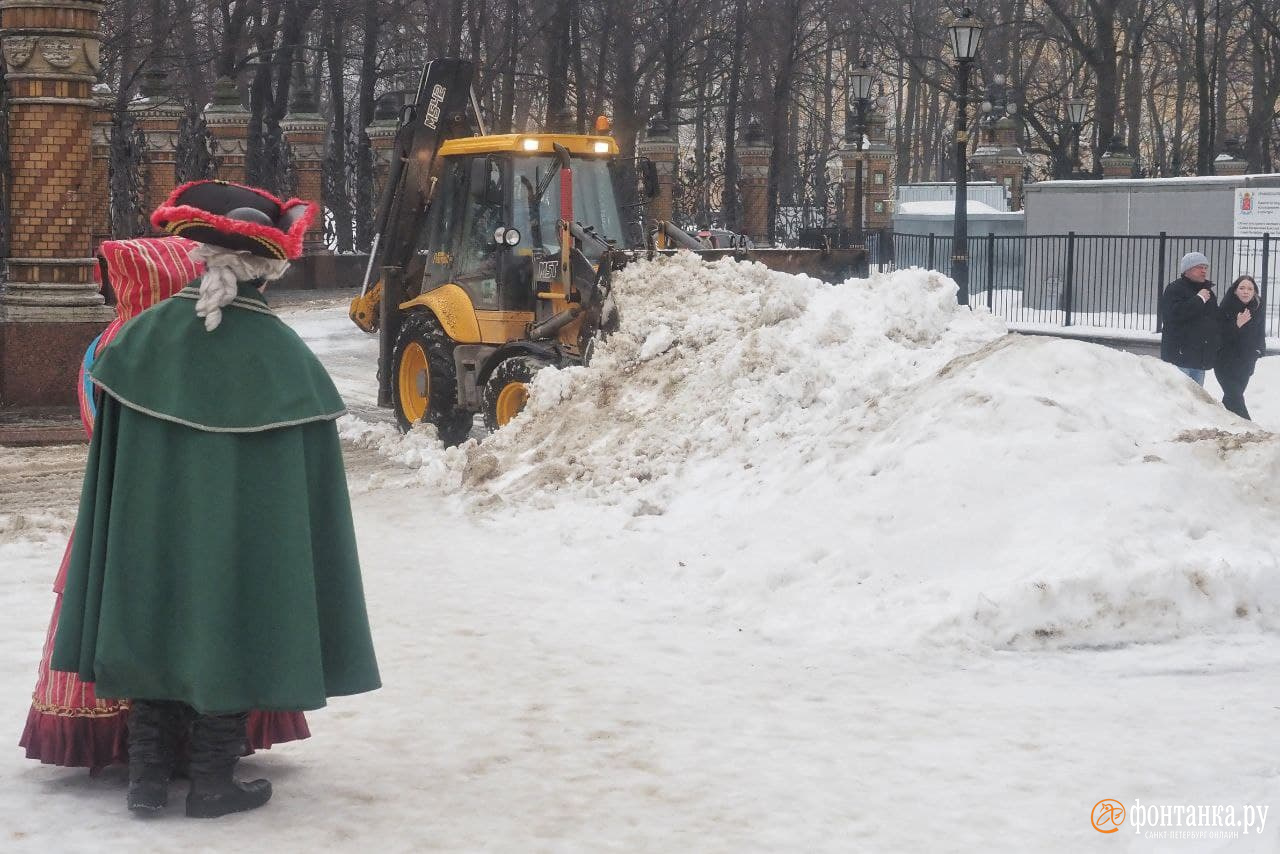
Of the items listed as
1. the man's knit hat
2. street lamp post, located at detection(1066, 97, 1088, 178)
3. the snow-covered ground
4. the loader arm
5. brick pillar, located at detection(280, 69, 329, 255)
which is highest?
street lamp post, located at detection(1066, 97, 1088, 178)

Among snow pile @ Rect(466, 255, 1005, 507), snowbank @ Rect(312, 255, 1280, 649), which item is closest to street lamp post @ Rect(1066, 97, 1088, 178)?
snow pile @ Rect(466, 255, 1005, 507)

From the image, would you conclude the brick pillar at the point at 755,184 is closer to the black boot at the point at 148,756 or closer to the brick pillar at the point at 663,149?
the brick pillar at the point at 663,149

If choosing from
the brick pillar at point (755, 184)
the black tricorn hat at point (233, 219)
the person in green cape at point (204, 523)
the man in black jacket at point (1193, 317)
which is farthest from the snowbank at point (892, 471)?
the brick pillar at point (755, 184)

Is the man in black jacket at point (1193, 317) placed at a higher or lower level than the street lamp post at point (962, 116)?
lower

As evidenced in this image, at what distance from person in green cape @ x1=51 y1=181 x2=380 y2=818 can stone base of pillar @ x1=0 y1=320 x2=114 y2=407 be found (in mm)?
10070

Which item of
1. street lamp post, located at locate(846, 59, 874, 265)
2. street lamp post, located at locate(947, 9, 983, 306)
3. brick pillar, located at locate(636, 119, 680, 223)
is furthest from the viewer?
brick pillar, located at locate(636, 119, 680, 223)

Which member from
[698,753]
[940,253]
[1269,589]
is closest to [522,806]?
[698,753]

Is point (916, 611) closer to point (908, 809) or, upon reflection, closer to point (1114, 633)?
point (1114, 633)

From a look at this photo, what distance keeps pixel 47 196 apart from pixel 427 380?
3.92 meters

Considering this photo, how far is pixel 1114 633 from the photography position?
278 inches

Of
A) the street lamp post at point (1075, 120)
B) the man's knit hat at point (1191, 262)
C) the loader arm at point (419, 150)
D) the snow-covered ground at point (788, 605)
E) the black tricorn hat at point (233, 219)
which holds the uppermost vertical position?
the street lamp post at point (1075, 120)

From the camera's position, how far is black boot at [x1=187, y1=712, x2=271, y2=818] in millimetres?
4613

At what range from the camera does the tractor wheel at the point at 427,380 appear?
13188 mm

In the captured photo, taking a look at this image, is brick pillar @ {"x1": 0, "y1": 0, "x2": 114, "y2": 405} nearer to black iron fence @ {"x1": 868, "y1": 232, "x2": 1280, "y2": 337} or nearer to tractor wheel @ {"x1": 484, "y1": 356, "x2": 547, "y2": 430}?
tractor wheel @ {"x1": 484, "y1": 356, "x2": 547, "y2": 430}
